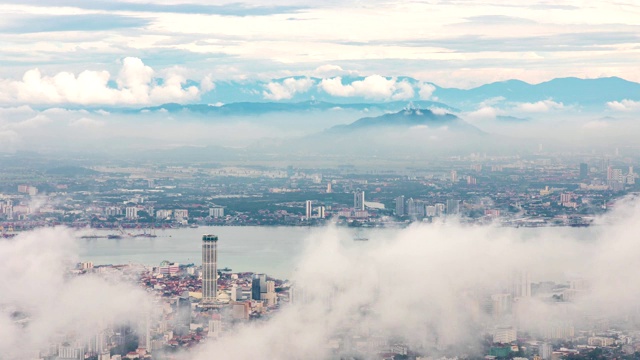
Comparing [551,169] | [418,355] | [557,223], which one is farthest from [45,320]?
[551,169]

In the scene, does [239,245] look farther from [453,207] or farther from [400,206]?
[400,206]

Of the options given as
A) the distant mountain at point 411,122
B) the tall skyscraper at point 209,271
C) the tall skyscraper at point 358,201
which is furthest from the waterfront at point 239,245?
the distant mountain at point 411,122

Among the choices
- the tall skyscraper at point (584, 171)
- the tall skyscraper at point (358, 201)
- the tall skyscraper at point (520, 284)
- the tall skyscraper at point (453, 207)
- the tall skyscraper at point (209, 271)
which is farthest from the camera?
the tall skyscraper at point (584, 171)

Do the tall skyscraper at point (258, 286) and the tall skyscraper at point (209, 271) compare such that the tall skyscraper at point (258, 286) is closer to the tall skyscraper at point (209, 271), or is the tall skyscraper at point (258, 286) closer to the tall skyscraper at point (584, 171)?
the tall skyscraper at point (209, 271)

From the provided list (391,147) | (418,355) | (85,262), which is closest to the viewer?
(418,355)

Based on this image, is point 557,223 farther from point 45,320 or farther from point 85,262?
point 45,320

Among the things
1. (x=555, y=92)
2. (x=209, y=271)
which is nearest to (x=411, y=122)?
(x=555, y=92)
